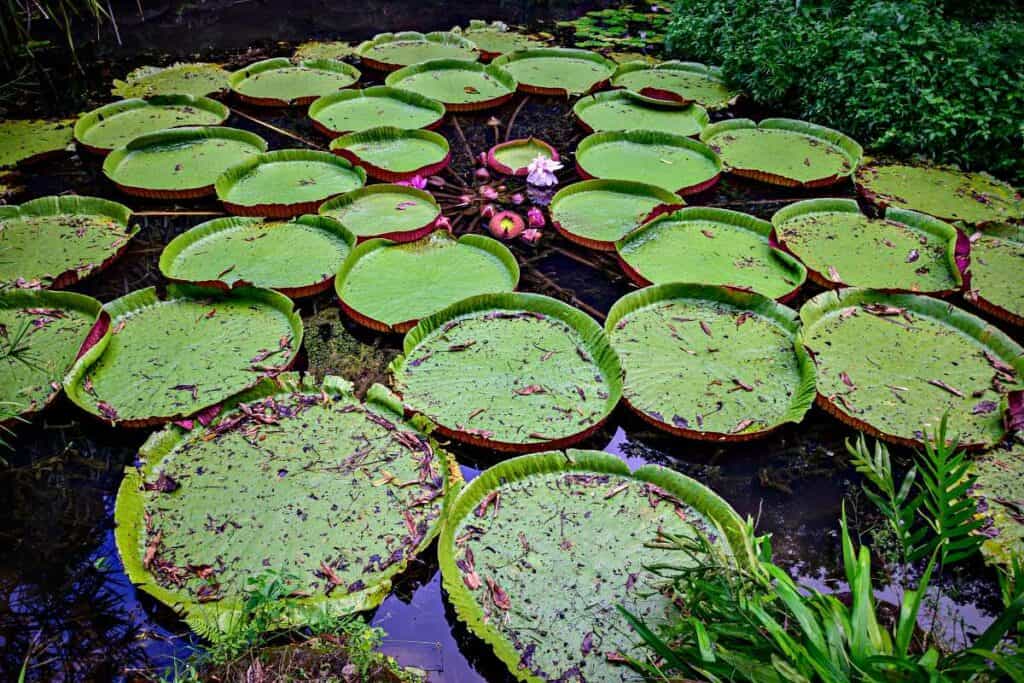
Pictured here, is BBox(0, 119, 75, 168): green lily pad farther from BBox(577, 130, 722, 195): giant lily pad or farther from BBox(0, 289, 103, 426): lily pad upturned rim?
BBox(577, 130, 722, 195): giant lily pad

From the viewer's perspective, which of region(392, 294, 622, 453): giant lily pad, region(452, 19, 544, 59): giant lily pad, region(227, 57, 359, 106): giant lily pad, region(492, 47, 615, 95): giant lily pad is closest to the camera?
region(392, 294, 622, 453): giant lily pad

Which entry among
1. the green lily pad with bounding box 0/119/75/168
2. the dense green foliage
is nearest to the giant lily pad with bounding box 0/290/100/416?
the green lily pad with bounding box 0/119/75/168

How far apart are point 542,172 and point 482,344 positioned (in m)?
1.73

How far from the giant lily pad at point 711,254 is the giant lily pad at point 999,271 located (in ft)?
2.99

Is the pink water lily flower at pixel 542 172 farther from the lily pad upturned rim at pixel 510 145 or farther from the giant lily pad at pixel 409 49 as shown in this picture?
the giant lily pad at pixel 409 49

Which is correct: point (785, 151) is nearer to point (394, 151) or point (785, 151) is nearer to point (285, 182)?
point (394, 151)

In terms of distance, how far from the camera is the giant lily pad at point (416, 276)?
11.1 ft

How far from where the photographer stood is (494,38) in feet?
22.7

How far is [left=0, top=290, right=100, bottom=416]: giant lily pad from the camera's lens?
2891 millimetres

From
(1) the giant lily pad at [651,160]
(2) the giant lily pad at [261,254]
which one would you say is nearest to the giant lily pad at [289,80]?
(2) the giant lily pad at [261,254]

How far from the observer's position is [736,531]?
7.83 ft

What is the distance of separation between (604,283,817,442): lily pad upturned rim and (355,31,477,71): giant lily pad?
383 cm

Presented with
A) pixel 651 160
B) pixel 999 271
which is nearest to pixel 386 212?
pixel 651 160

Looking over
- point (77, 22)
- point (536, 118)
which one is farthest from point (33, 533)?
point (77, 22)
